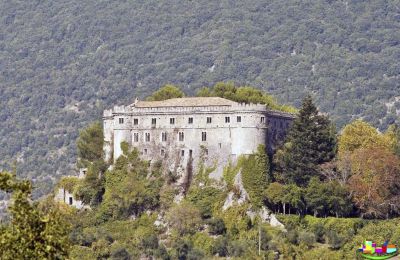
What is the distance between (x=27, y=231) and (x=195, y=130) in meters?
72.4

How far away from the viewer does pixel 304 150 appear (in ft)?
417

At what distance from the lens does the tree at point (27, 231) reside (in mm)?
56781

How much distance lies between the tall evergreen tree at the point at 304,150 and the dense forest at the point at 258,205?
0.08 m

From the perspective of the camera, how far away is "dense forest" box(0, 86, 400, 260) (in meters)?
123

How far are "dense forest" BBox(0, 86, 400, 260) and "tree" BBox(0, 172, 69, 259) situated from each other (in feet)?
204

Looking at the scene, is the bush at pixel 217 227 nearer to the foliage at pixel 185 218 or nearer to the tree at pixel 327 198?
the foliage at pixel 185 218

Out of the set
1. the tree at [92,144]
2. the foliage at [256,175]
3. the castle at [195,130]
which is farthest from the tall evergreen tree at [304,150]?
the tree at [92,144]

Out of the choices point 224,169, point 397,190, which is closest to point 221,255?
point 224,169

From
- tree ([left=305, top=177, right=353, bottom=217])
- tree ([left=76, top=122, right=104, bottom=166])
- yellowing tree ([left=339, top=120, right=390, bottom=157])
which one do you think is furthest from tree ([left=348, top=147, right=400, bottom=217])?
tree ([left=76, top=122, right=104, bottom=166])

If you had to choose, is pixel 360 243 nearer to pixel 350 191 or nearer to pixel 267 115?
pixel 350 191

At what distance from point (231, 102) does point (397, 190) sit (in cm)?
1559

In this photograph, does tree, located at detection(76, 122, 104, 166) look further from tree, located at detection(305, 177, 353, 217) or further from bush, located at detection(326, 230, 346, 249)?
bush, located at detection(326, 230, 346, 249)

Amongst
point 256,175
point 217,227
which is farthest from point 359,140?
point 217,227

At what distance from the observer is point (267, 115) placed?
129 meters
